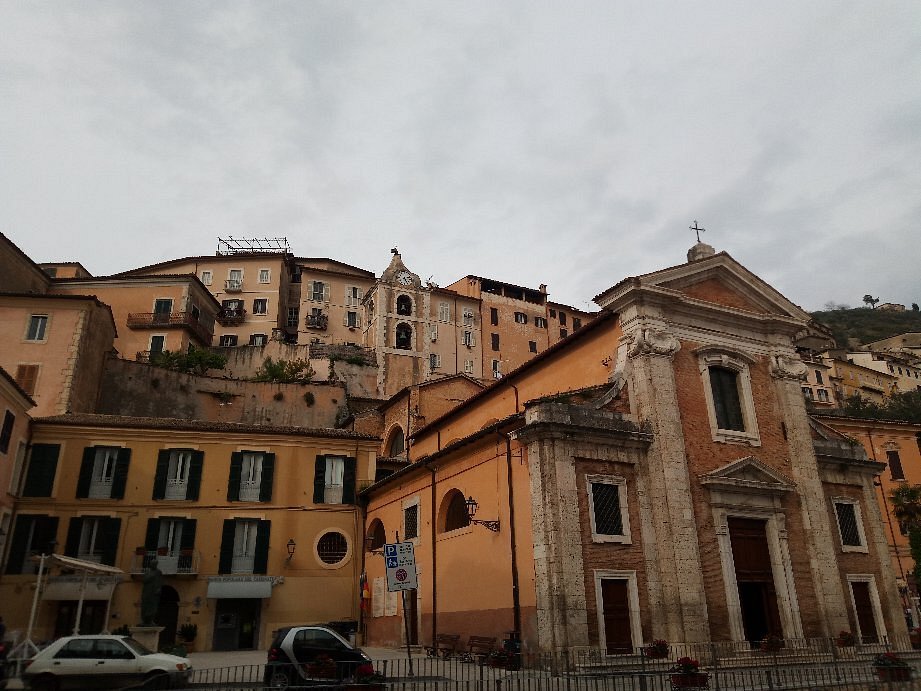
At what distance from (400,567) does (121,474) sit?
1583 centimetres

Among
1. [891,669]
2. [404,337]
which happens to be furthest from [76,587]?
[404,337]

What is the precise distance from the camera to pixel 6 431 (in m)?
22.2

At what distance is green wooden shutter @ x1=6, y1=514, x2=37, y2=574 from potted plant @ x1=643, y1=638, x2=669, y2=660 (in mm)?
20278

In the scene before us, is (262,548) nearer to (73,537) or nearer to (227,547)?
(227,547)

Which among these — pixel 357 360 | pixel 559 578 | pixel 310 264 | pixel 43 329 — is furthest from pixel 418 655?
pixel 310 264

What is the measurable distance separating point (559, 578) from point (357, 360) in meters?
37.4

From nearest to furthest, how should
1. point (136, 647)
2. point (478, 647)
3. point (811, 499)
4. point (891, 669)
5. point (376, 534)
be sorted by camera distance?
point (891, 669), point (136, 647), point (478, 647), point (811, 499), point (376, 534)

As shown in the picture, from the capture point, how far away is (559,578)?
635 inches

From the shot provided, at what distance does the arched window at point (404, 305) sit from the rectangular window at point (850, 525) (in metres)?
39.4

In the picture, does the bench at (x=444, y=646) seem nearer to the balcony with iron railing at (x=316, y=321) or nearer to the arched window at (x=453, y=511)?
the arched window at (x=453, y=511)

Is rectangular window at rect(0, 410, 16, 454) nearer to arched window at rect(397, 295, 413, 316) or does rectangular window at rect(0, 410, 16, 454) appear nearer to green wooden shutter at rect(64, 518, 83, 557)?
green wooden shutter at rect(64, 518, 83, 557)

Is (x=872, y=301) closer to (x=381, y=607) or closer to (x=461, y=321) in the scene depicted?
(x=461, y=321)

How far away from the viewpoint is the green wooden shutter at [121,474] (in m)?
24.6

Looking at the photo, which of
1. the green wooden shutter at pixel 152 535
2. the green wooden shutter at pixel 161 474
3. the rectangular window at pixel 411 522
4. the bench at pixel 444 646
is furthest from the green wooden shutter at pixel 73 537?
the bench at pixel 444 646
